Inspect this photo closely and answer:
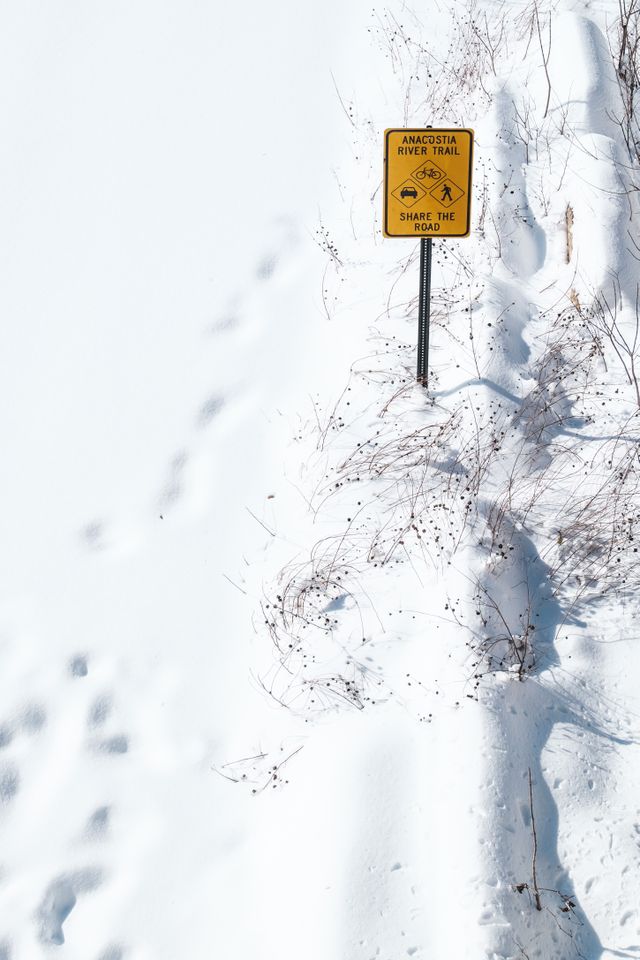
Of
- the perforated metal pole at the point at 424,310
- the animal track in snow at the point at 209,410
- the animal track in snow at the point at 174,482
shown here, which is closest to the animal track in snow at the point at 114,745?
the animal track in snow at the point at 174,482

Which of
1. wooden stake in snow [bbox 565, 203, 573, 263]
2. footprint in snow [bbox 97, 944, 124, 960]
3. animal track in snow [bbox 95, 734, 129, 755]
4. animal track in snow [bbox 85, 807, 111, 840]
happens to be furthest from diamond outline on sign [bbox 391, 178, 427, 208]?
footprint in snow [bbox 97, 944, 124, 960]

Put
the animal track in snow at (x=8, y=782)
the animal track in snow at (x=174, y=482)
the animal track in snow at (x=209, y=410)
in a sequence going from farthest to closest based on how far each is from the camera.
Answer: the animal track in snow at (x=209, y=410) → the animal track in snow at (x=174, y=482) → the animal track in snow at (x=8, y=782)

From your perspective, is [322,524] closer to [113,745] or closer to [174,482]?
[174,482]

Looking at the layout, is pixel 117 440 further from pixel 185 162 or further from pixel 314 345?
pixel 185 162

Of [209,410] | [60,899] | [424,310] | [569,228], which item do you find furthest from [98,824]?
[569,228]

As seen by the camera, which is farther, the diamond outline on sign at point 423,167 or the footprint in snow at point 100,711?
the diamond outline on sign at point 423,167

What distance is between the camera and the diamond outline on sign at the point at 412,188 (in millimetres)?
3623

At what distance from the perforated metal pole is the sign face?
14cm

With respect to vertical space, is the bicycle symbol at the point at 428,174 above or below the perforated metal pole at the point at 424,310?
above

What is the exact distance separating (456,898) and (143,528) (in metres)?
2.14

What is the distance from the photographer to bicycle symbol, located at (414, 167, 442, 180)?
3.61m

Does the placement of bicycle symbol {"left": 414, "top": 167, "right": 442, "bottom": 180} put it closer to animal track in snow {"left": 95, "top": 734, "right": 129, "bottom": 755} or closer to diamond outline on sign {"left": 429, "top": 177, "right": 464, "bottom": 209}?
diamond outline on sign {"left": 429, "top": 177, "right": 464, "bottom": 209}

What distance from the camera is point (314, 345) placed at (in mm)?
4652

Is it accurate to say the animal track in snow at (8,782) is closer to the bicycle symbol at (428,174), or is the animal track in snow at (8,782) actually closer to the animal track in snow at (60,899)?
the animal track in snow at (60,899)
